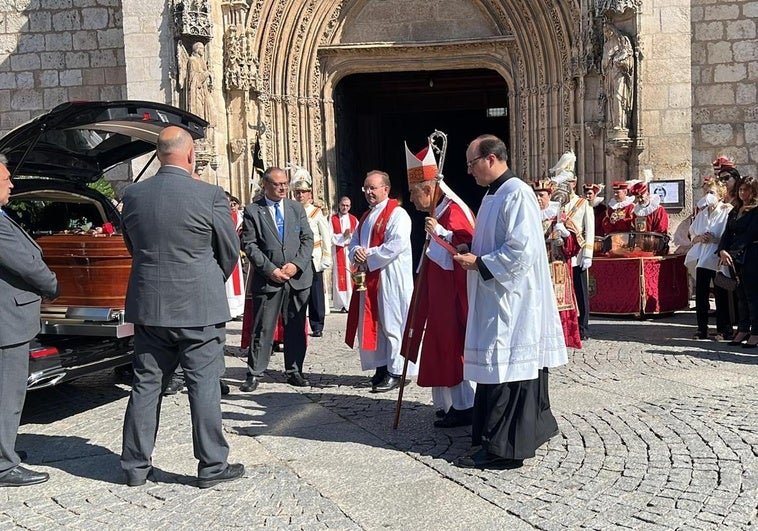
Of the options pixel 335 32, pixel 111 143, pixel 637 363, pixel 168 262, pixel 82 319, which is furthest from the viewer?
pixel 335 32

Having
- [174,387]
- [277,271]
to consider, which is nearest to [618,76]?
[277,271]

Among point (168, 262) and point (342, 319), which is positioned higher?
point (168, 262)

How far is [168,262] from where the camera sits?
429 centimetres

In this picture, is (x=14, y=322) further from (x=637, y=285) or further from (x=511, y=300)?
(x=637, y=285)

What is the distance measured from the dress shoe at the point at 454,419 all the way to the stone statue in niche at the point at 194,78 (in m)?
8.13

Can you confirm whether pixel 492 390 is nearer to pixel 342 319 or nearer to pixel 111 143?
pixel 111 143

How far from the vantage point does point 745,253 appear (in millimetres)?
8117

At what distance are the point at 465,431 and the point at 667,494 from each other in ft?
5.20

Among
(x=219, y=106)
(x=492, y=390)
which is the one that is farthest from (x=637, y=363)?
(x=219, y=106)

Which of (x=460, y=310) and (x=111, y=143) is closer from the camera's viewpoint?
(x=460, y=310)

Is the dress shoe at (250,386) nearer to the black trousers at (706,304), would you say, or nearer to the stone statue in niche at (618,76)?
the black trousers at (706,304)

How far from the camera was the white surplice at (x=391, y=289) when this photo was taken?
6570 millimetres

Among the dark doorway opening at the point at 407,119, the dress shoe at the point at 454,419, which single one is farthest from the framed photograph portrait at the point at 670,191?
the dress shoe at the point at 454,419

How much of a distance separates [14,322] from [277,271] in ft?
8.08
